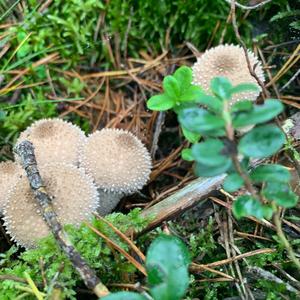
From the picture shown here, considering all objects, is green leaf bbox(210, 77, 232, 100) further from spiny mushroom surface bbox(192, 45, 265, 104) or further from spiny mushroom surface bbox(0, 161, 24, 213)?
spiny mushroom surface bbox(0, 161, 24, 213)

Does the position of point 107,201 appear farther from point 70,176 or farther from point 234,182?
point 234,182

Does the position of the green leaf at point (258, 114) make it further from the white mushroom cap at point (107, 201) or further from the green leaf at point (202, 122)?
the white mushroom cap at point (107, 201)

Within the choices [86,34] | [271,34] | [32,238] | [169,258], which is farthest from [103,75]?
[169,258]

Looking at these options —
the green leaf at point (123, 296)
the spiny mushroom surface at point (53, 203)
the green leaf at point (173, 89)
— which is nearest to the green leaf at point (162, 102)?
the green leaf at point (173, 89)

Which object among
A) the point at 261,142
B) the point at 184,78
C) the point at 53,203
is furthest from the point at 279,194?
the point at 53,203

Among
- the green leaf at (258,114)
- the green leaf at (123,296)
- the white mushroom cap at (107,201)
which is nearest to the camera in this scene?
the green leaf at (258,114)

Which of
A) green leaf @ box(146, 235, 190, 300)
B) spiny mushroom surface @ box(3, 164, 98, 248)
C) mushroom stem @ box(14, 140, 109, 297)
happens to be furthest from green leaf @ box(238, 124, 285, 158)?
spiny mushroom surface @ box(3, 164, 98, 248)
